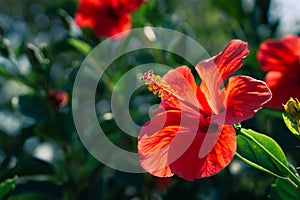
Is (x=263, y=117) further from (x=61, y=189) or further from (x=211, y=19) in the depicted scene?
(x=211, y=19)

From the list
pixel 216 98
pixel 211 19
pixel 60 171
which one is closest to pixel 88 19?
pixel 60 171

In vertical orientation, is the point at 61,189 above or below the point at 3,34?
below

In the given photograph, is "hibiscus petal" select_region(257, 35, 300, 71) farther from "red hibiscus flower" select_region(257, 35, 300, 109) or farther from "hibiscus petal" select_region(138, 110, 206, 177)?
"hibiscus petal" select_region(138, 110, 206, 177)

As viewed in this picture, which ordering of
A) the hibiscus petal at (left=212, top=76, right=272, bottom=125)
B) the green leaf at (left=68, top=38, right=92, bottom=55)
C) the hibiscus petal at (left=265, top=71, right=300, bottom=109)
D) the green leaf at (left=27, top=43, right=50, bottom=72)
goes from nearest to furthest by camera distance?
1. the hibiscus petal at (left=212, top=76, right=272, bottom=125)
2. the hibiscus petal at (left=265, top=71, right=300, bottom=109)
3. the green leaf at (left=27, top=43, right=50, bottom=72)
4. the green leaf at (left=68, top=38, right=92, bottom=55)

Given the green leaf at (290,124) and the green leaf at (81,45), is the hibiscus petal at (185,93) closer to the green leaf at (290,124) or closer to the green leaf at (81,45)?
the green leaf at (290,124)

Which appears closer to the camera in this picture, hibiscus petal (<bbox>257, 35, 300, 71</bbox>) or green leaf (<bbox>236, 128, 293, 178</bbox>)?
green leaf (<bbox>236, 128, 293, 178</bbox>)

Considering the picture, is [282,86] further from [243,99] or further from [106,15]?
[106,15]

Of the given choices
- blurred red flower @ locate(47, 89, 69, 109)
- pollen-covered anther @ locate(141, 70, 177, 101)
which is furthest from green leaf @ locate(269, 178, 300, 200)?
blurred red flower @ locate(47, 89, 69, 109)

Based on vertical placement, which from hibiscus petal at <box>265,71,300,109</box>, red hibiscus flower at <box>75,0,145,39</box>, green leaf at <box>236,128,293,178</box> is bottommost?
red hibiscus flower at <box>75,0,145,39</box>
